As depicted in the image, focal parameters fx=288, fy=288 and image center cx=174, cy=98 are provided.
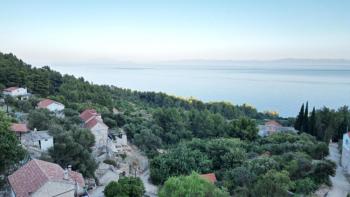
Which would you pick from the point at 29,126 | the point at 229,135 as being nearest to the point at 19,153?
the point at 29,126

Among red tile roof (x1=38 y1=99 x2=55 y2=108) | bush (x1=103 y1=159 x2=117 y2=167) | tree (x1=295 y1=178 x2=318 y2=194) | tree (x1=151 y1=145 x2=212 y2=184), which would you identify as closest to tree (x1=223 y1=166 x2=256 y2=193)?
tree (x1=295 y1=178 x2=318 y2=194)

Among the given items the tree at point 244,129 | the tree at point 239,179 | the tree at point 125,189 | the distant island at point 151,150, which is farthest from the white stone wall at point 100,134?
the tree at point 244,129

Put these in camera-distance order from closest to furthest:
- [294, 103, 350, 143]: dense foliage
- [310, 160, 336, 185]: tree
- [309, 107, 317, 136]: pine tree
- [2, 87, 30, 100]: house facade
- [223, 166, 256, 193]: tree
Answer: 1. [223, 166, 256, 193]: tree
2. [310, 160, 336, 185]: tree
3. [294, 103, 350, 143]: dense foliage
4. [309, 107, 317, 136]: pine tree
5. [2, 87, 30, 100]: house facade

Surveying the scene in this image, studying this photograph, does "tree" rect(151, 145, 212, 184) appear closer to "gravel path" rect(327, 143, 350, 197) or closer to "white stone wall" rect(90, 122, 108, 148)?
"white stone wall" rect(90, 122, 108, 148)

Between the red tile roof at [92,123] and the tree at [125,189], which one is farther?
the red tile roof at [92,123]

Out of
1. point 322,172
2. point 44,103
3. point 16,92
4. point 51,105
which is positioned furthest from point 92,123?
point 322,172

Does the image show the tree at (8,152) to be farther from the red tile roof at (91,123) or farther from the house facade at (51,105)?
the house facade at (51,105)

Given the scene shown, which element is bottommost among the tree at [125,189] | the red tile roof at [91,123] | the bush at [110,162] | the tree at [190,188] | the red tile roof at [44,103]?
the bush at [110,162]

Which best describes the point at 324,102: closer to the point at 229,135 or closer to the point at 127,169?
the point at 229,135
